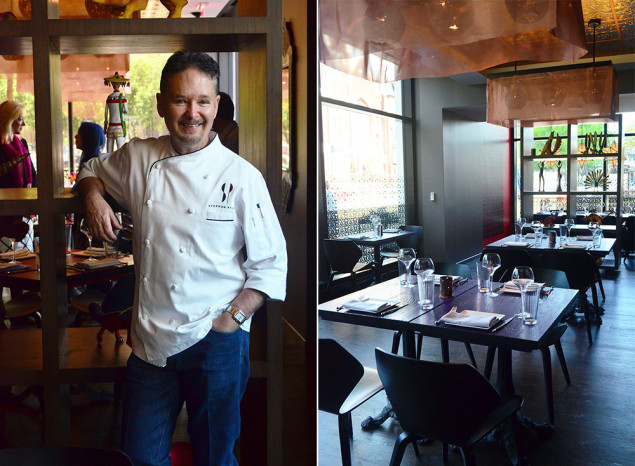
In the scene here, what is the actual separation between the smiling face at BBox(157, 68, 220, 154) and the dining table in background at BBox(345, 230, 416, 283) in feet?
15.2

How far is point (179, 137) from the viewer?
1220 millimetres

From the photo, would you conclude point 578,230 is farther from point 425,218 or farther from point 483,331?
point 483,331

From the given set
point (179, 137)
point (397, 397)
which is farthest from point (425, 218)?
point (179, 137)

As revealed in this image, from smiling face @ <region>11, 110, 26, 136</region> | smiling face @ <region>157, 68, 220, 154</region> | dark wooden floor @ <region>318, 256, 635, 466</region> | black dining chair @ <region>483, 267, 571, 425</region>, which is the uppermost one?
smiling face @ <region>11, 110, 26, 136</region>

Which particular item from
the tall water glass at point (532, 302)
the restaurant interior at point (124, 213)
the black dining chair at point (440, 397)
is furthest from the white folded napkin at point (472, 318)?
the restaurant interior at point (124, 213)

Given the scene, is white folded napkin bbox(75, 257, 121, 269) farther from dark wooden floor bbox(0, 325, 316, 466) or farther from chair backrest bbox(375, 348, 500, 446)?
chair backrest bbox(375, 348, 500, 446)

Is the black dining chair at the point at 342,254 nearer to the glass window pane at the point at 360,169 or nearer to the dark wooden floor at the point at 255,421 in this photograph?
the glass window pane at the point at 360,169

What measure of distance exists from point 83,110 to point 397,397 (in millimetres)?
6725

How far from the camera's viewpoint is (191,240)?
1.19 metres

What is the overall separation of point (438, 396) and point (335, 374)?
1.37 ft

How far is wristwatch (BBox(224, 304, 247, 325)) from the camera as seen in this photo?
120 centimetres

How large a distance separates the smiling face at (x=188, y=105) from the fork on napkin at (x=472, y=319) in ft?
5.00

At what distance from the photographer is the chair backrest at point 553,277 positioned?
10.8ft

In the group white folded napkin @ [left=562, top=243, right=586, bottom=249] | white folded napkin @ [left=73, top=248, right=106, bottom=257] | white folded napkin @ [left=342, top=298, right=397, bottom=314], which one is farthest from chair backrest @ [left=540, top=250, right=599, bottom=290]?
white folded napkin @ [left=73, top=248, right=106, bottom=257]
